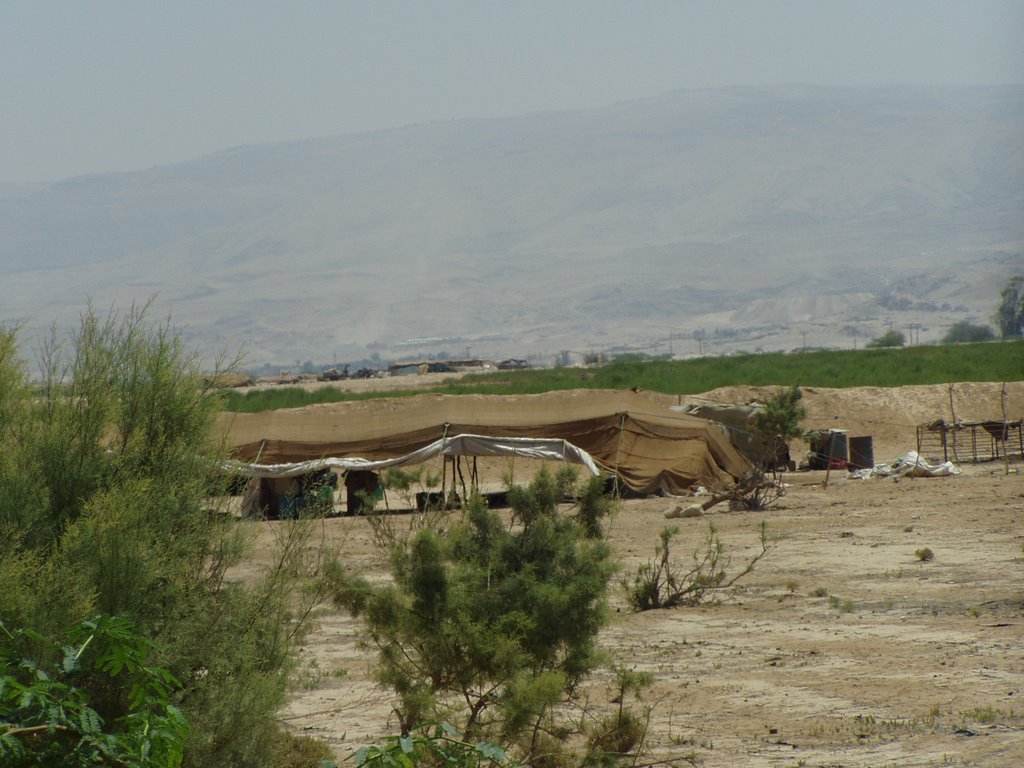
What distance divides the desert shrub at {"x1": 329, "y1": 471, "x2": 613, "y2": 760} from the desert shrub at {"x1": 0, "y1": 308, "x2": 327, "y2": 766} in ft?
2.47

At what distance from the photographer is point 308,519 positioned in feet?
26.7

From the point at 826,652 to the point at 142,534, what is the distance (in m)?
6.78

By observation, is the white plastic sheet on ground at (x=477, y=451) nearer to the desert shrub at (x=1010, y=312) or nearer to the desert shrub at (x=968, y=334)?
the desert shrub at (x=1010, y=312)

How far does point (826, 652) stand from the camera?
38.7 feet

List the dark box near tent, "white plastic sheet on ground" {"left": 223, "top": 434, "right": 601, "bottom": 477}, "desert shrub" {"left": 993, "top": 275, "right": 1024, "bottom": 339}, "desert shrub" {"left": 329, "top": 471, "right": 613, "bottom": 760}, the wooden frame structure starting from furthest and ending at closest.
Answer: "desert shrub" {"left": 993, "top": 275, "right": 1024, "bottom": 339} → the dark box near tent → the wooden frame structure → "white plastic sheet on ground" {"left": 223, "top": 434, "right": 601, "bottom": 477} → "desert shrub" {"left": 329, "top": 471, "right": 613, "bottom": 760}

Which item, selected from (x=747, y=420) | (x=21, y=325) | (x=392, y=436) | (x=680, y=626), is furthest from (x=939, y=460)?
(x=21, y=325)

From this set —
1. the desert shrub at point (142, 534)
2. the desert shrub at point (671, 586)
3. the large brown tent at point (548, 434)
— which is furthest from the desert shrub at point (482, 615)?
the large brown tent at point (548, 434)

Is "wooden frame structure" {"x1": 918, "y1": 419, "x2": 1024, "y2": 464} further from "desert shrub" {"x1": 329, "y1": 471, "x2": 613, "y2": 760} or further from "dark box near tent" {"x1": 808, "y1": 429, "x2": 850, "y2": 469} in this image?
"desert shrub" {"x1": 329, "y1": 471, "x2": 613, "y2": 760}

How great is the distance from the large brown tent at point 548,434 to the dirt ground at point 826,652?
5.89m

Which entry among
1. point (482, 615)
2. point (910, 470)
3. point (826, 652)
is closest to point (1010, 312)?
point (910, 470)

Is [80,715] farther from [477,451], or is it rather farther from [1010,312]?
[1010,312]

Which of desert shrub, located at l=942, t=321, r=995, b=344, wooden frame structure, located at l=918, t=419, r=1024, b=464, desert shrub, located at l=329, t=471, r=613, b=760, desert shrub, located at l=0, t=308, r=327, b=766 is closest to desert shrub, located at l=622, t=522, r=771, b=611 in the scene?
desert shrub, located at l=329, t=471, r=613, b=760

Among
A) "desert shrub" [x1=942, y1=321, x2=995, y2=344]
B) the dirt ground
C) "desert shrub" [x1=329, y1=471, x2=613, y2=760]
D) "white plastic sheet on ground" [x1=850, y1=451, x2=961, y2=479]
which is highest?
"desert shrub" [x1=942, y1=321, x2=995, y2=344]

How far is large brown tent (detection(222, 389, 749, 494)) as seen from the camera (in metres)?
27.5
